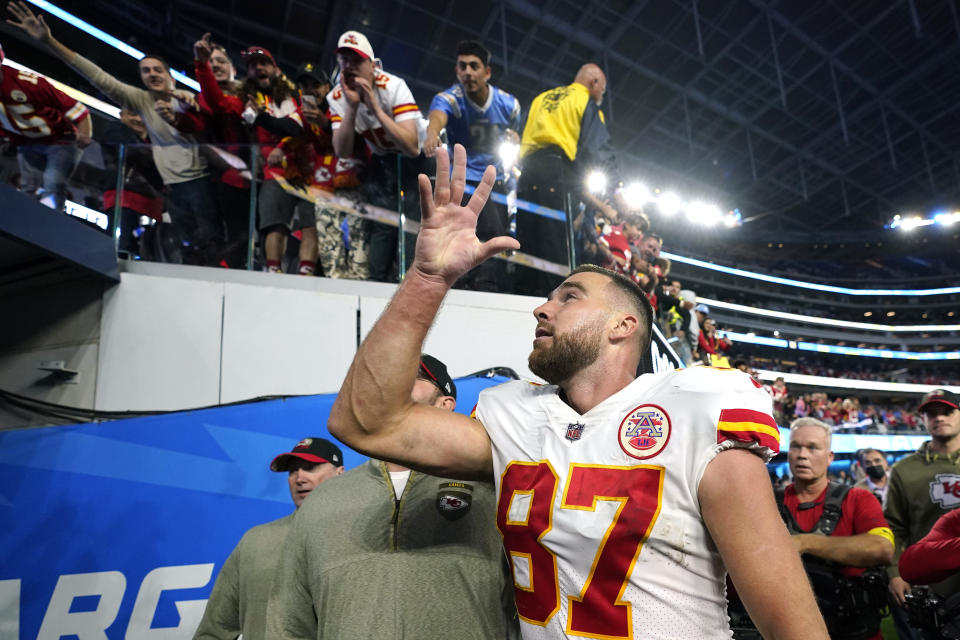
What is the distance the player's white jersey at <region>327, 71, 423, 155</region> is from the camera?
4438 mm

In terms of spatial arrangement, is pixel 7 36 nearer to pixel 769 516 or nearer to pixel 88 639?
pixel 88 639

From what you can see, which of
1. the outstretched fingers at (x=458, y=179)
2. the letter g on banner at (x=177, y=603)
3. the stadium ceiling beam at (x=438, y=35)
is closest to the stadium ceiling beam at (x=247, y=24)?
the stadium ceiling beam at (x=438, y=35)

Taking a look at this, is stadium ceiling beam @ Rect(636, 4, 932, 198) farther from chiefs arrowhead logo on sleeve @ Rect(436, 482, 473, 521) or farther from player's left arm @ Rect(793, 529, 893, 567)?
chiefs arrowhead logo on sleeve @ Rect(436, 482, 473, 521)

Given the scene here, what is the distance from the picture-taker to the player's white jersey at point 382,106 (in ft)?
14.6

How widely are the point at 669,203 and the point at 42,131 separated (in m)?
24.4

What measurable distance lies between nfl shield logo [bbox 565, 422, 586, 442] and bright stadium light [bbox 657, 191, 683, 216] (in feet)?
→ 82.5

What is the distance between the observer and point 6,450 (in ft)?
11.7

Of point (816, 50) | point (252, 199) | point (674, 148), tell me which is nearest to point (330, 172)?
point (252, 199)

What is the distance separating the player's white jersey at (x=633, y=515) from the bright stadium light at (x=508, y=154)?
3784mm

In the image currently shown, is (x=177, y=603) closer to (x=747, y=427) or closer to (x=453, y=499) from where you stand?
(x=453, y=499)

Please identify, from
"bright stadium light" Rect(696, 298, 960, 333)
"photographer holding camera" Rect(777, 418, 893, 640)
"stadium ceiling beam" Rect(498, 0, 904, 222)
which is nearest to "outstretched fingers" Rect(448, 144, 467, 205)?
"photographer holding camera" Rect(777, 418, 893, 640)

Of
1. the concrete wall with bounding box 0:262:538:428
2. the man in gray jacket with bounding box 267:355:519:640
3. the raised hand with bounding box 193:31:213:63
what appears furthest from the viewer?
the raised hand with bounding box 193:31:213:63

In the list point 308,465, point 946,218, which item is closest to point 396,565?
point 308,465

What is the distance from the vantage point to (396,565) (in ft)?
5.94
